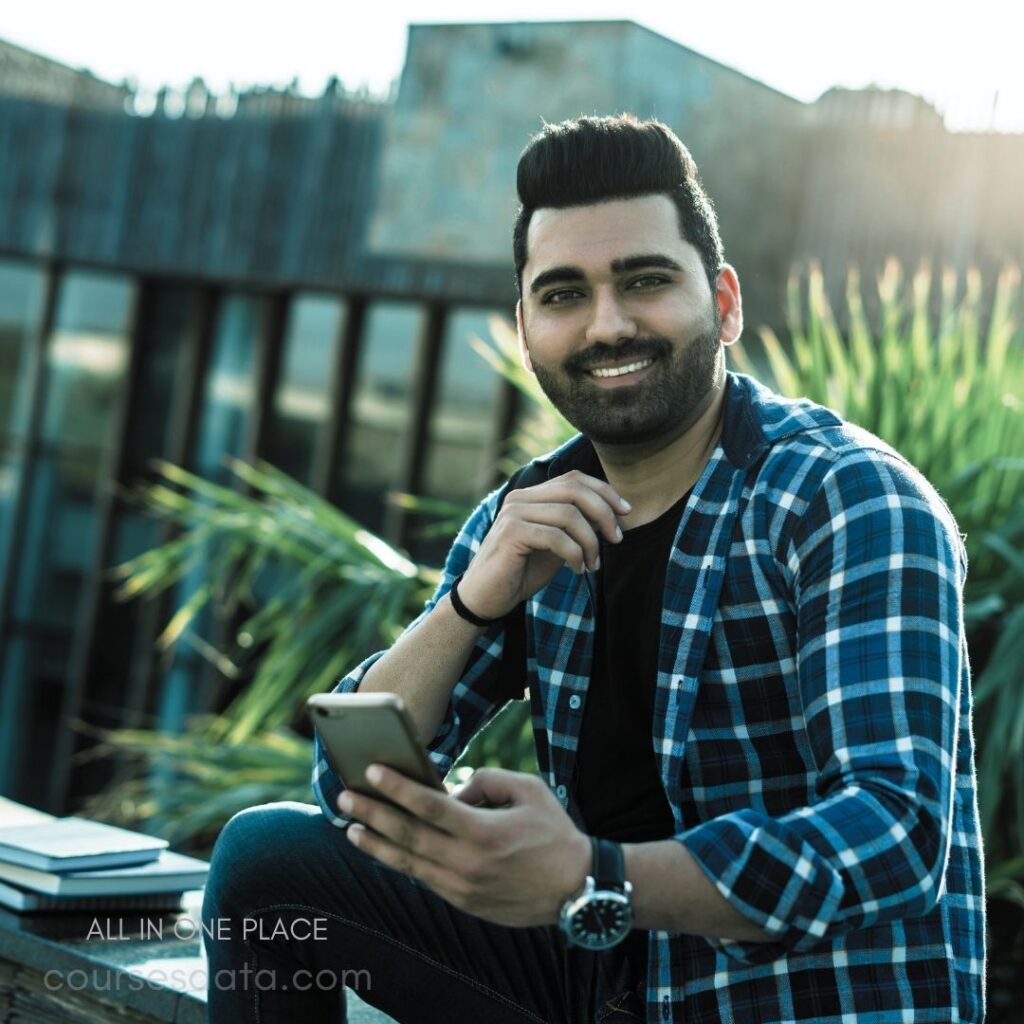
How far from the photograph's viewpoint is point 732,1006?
1776 mm

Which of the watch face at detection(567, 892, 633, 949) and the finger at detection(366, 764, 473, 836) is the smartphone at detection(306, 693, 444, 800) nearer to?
the finger at detection(366, 764, 473, 836)

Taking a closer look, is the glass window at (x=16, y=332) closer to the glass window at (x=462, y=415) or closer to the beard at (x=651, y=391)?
the glass window at (x=462, y=415)

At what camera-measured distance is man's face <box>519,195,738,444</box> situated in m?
2.10

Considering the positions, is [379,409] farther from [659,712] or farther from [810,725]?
[810,725]

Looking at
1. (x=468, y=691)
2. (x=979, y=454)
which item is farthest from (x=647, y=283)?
(x=979, y=454)

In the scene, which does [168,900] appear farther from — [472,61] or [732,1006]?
[472,61]

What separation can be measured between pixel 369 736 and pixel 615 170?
3.15 feet

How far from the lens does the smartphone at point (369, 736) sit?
4.85ft

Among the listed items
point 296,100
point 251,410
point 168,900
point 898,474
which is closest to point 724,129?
point 296,100

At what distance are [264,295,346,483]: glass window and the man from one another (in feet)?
17.4

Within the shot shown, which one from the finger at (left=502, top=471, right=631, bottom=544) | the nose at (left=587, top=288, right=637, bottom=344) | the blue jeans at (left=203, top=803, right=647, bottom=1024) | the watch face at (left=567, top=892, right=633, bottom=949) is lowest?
the blue jeans at (left=203, top=803, right=647, bottom=1024)

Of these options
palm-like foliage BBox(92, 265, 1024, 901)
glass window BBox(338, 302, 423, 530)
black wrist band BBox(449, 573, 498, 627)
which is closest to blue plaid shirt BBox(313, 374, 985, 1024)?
black wrist band BBox(449, 573, 498, 627)

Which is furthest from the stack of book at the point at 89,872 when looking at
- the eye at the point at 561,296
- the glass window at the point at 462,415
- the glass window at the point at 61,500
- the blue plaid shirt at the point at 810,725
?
the glass window at the point at 61,500

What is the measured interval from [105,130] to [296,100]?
42.8 inches
